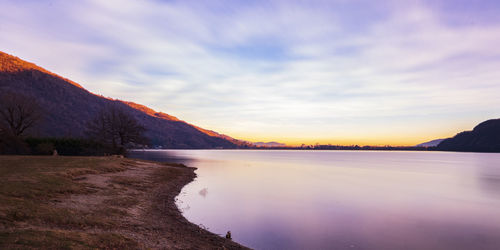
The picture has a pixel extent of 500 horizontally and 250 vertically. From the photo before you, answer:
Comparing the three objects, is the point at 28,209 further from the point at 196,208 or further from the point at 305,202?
the point at 305,202

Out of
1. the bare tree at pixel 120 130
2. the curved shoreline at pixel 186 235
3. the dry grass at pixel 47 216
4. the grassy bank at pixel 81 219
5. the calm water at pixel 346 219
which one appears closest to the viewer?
the dry grass at pixel 47 216

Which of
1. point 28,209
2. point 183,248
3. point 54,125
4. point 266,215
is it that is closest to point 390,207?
point 266,215

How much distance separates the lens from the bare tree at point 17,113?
57672mm

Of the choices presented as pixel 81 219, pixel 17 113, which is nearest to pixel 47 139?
pixel 17 113

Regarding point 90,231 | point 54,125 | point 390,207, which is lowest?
point 390,207

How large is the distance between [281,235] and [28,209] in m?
13.7

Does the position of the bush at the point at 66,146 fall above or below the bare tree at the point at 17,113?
below

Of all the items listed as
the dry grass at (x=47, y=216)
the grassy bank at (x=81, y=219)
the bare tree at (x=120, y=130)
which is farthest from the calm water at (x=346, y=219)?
the bare tree at (x=120, y=130)

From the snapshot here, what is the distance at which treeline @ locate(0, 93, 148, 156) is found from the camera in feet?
142

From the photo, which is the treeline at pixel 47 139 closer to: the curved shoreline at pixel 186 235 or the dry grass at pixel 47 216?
the dry grass at pixel 47 216

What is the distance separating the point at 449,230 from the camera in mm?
20078

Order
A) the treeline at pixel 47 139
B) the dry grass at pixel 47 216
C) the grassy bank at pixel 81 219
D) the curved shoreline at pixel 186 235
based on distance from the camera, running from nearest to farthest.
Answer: the dry grass at pixel 47 216, the grassy bank at pixel 81 219, the curved shoreline at pixel 186 235, the treeline at pixel 47 139

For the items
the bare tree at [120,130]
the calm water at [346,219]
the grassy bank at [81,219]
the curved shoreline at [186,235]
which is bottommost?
the calm water at [346,219]

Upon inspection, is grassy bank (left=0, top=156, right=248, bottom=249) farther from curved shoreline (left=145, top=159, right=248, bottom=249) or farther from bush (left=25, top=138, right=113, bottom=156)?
bush (left=25, top=138, right=113, bottom=156)
